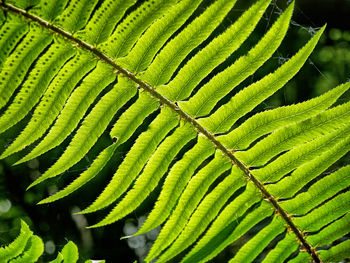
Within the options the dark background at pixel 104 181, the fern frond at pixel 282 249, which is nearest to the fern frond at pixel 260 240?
the fern frond at pixel 282 249

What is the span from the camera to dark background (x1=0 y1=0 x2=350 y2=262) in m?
3.60

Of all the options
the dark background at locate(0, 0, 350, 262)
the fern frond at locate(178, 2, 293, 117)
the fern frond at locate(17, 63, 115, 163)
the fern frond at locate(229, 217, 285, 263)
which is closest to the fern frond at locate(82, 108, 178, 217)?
the fern frond at locate(178, 2, 293, 117)

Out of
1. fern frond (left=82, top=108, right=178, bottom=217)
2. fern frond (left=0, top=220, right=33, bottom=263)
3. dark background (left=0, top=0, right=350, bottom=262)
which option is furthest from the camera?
dark background (left=0, top=0, right=350, bottom=262)

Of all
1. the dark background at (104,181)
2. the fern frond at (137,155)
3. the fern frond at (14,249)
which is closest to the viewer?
the fern frond at (14,249)

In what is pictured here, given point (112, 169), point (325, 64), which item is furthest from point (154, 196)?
point (325, 64)

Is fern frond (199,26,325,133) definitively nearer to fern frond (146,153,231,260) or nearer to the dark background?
fern frond (146,153,231,260)

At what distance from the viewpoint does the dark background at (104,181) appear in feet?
11.8

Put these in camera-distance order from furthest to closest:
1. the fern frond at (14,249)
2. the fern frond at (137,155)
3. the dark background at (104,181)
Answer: the dark background at (104,181) → the fern frond at (137,155) → the fern frond at (14,249)

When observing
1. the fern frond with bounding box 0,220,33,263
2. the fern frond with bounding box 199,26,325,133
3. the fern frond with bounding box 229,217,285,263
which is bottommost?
the fern frond with bounding box 0,220,33,263

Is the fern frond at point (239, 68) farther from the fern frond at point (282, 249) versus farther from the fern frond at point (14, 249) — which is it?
the fern frond at point (14, 249)

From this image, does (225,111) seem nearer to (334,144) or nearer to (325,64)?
(334,144)

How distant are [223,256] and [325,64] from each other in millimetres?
2646

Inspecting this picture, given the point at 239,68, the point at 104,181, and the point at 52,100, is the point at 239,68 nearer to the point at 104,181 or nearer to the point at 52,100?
the point at 52,100

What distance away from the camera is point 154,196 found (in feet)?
12.3
